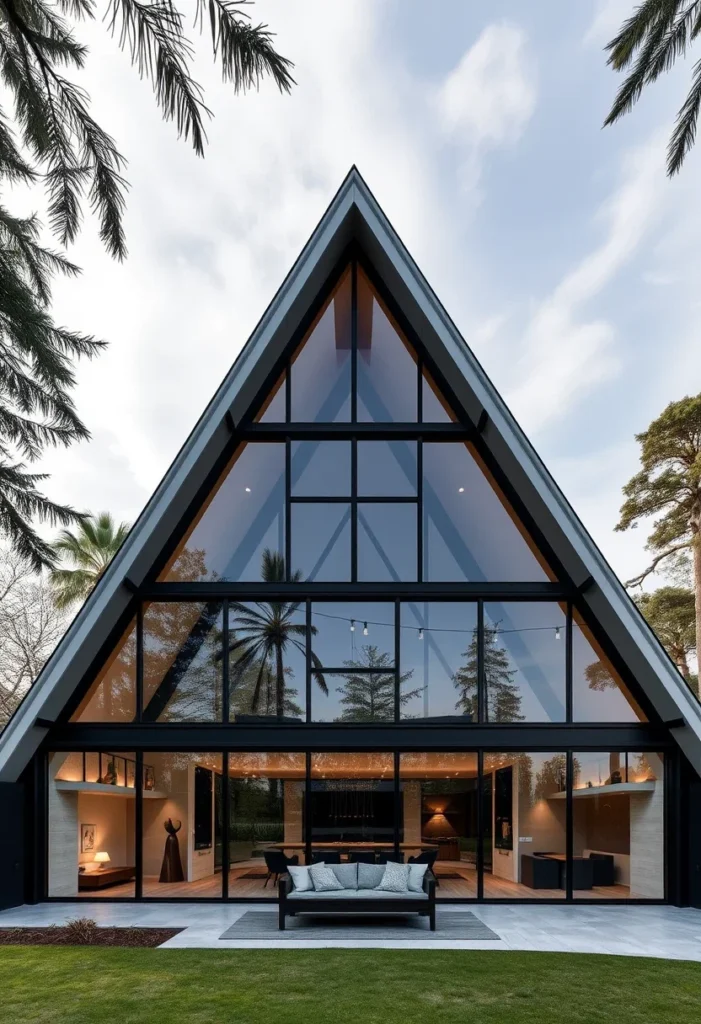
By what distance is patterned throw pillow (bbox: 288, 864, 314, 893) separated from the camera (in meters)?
9.94

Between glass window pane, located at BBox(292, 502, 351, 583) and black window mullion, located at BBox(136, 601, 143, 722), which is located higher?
glass window pane, located at BBox(292, 502, 351, 583)

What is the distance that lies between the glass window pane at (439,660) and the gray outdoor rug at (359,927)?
109 inches

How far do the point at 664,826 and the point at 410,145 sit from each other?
491 inches

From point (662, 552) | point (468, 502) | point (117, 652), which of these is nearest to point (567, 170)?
point (468, 502)

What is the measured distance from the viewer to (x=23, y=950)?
27.2 feet

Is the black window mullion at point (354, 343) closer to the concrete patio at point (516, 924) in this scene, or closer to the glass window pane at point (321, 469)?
the glass window pane at point (321, 469)

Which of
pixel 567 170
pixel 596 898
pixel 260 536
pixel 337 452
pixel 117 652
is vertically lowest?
pixel 596 898

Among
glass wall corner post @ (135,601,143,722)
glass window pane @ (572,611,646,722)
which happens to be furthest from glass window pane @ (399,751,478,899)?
glass wall corner post @ (135,601,143,722)

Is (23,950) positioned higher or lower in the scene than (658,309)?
lower

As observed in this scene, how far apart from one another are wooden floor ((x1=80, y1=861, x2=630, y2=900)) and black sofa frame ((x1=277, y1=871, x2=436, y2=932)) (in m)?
1.93

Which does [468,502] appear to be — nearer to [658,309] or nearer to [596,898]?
[596,898]

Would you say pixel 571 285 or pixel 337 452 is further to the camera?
pixel 571 285

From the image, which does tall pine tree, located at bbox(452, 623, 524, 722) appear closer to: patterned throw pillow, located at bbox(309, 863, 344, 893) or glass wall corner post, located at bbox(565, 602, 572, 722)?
glass wall corner post, located at bbox(565, 602, 572, 722)

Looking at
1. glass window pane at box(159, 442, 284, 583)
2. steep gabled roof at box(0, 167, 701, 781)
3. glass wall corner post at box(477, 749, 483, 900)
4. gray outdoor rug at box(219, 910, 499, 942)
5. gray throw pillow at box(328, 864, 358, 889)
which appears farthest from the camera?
glass window pane at box(159, 442, 284, 583)
